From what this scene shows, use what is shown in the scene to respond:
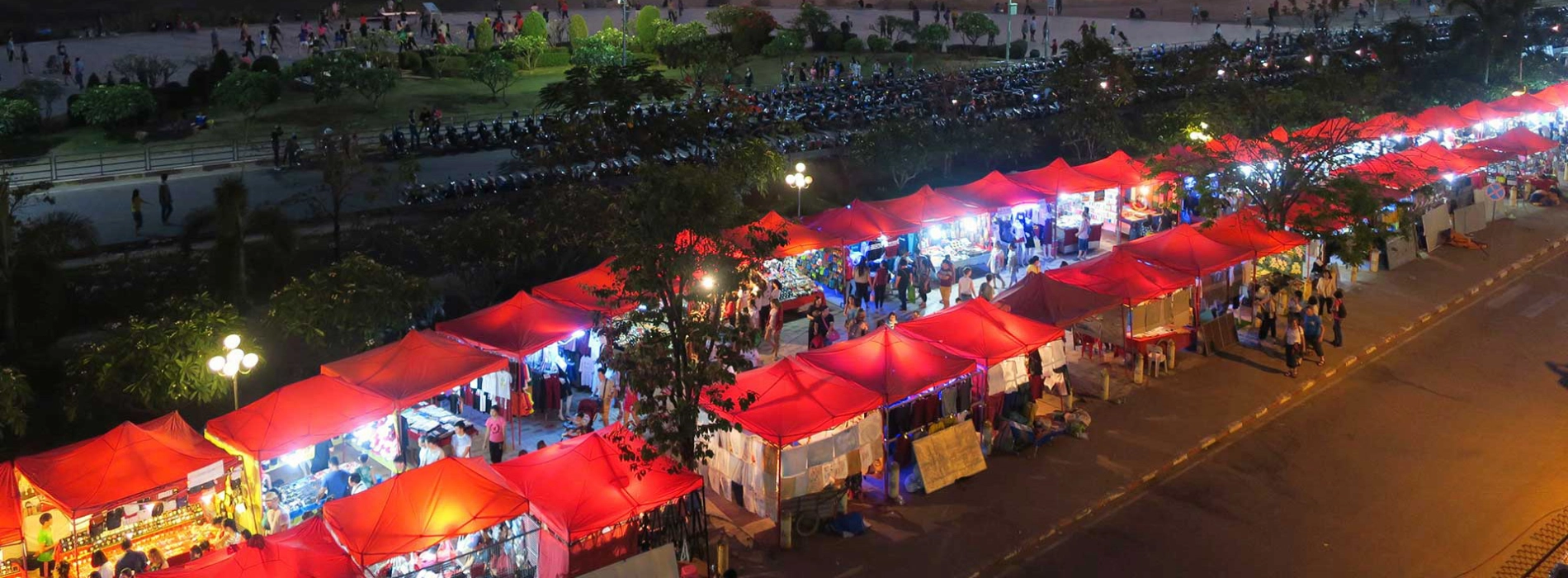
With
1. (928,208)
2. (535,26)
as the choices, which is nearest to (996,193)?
(928,208)

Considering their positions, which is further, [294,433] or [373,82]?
[373,82]

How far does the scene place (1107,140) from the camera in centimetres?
3738

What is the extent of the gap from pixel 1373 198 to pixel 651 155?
1636cm

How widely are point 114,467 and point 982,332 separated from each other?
11.5 meters

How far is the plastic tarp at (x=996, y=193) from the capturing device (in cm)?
2700

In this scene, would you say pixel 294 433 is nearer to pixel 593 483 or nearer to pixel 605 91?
pixel 593 483

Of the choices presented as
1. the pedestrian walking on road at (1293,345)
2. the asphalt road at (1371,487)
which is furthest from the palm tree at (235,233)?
the pedestrian walking on road at (1293,345)

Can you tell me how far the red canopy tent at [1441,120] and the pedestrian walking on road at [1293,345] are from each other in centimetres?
1823

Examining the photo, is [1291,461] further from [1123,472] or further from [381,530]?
[381,530]

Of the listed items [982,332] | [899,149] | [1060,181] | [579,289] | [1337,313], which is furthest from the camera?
[899,149]

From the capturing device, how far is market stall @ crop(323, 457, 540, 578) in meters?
12.6

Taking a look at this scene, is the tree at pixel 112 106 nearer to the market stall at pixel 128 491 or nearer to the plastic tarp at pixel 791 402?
the market stall at pixel 128 491

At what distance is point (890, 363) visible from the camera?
55.1 feet

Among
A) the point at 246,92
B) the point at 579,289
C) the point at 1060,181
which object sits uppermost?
the point at 246,92
